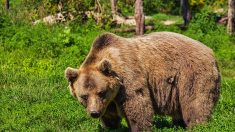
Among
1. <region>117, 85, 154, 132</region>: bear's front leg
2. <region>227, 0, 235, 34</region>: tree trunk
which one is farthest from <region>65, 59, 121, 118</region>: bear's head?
<region>227, 0, 235, 34</region>: tree trunk

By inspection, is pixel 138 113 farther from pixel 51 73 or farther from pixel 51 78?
pixel 51 73

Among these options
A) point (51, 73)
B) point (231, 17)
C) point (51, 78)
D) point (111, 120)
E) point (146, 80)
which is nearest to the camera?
point (146, 80)

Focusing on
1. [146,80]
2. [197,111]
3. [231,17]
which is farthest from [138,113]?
[231,17]

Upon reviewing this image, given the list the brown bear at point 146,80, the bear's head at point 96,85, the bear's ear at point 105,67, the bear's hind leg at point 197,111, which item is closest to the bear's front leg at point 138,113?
the brown bear at point 146,80

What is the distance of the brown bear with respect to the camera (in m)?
6.58

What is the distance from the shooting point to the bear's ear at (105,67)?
6.50m

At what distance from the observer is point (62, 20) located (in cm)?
1856

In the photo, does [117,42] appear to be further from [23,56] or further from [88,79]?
[23,56]

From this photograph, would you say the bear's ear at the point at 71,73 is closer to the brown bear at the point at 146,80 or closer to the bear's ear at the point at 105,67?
the brown bear at the point at 146,80

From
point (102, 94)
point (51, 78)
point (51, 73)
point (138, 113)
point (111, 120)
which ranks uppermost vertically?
point (102, 94)

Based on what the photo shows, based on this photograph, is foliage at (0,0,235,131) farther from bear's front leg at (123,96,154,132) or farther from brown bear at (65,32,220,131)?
bear's front leg at (123,96,154,132)

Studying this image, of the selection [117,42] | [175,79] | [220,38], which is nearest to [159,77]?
[175,79]

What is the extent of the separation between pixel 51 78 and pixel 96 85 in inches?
177

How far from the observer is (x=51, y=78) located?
35.7 ft
